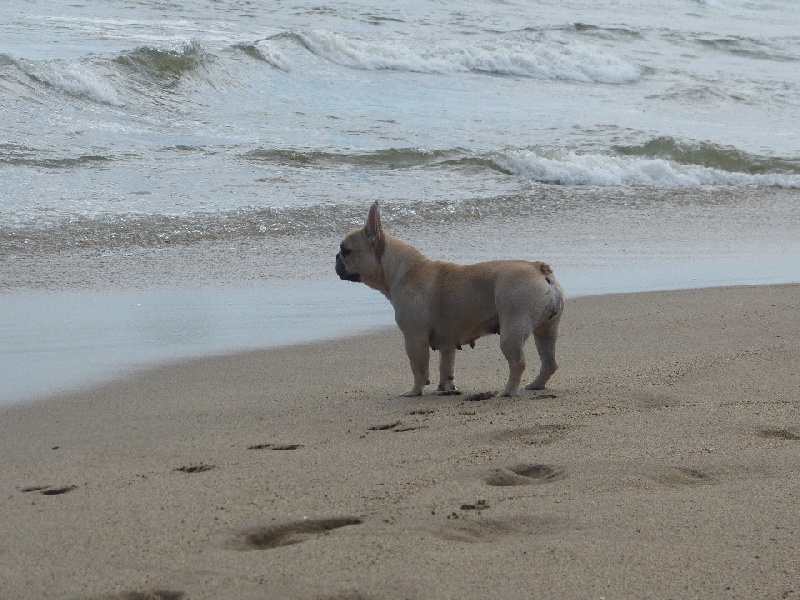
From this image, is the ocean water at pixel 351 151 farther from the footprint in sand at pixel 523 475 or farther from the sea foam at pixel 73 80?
the footprint in sand at pixel 523 475

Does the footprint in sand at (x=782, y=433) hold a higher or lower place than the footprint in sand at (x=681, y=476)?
lower

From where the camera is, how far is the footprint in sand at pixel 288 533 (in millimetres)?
3699

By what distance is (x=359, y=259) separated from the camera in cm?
659

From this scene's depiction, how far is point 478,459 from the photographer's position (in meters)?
4.55

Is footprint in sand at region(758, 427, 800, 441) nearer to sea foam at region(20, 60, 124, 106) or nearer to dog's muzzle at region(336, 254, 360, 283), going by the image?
dog's muzzle at region(336, 254, 360, 283)

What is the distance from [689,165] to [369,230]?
10676 millimetres

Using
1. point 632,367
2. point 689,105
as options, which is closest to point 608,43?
point 689,105

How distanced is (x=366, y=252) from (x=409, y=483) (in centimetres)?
254

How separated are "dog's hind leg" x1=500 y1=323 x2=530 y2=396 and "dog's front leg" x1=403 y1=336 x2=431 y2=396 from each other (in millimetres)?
545

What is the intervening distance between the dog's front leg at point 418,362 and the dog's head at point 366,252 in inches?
21.5

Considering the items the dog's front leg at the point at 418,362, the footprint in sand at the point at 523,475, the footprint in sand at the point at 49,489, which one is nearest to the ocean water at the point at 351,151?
the dog's front leg at the point at 418,362

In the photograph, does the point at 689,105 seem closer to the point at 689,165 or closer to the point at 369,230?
the point at 689,165

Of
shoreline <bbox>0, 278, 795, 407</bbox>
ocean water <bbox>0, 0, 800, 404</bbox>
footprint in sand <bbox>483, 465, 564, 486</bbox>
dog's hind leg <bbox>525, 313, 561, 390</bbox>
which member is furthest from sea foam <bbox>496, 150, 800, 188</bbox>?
footprint in sand <bbox>483, 465, 564, 486</bbox>

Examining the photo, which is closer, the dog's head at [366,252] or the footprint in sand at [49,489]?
the footprint in sand at [49,489]
